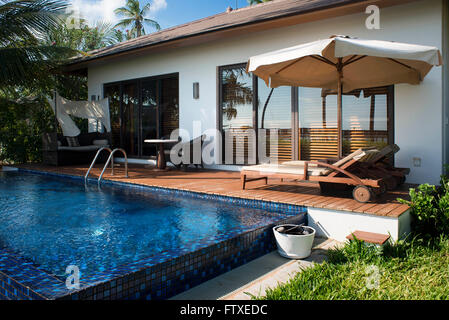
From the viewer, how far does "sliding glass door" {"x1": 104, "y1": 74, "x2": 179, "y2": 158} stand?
9602mm

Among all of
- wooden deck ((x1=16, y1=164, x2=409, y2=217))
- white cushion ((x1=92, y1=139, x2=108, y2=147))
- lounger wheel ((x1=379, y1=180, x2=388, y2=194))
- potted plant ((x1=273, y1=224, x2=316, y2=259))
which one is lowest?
potted plant ((x1=273, y1=224, x2=316, y2=259))

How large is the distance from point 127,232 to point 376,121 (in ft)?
15.5

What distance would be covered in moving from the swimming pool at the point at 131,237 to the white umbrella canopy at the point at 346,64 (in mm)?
1971

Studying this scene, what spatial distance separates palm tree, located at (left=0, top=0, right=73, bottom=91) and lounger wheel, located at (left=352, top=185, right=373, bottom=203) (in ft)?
26.6

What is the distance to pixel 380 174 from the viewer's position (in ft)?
16.5

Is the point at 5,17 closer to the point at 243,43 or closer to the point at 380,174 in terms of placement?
the point at 243,43

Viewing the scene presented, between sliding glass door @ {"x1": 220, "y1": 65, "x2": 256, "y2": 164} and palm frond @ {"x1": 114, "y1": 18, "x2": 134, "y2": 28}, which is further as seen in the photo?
palm frond @ {"x1": 114, "y1": 18, "x2": 134, "y2": 28}

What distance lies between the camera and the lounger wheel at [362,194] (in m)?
4.33

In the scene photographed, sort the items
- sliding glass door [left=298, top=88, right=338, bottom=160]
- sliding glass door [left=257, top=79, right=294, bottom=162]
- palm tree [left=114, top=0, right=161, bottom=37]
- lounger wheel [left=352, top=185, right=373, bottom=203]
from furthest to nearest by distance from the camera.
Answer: palm tree [left=114, top=0, right=161, bottom=37] → sliding glass door [left=257, top=79, right=294, bottom=162] → sliding glass door [left=298, top=88, right=338, bottom=160] → lounger wheel [left=352, top=185, right=373, bottom=203]

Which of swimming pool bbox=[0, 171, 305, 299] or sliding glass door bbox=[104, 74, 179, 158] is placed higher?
sliding glass door bbox=[104, 74, 179, 158]

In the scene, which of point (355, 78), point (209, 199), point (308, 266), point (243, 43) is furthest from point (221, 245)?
point (243, 43)

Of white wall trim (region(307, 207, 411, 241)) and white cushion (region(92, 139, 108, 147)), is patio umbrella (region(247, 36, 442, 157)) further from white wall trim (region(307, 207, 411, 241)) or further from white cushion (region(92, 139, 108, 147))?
white cushion (region(92, 139, 108, 147))

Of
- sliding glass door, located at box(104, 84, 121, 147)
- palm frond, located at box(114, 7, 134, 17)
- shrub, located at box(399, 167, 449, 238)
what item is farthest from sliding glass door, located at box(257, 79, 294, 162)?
palm frond, located at box(114, 7, 134, 17)

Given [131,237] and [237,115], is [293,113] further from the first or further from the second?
[131,237]
